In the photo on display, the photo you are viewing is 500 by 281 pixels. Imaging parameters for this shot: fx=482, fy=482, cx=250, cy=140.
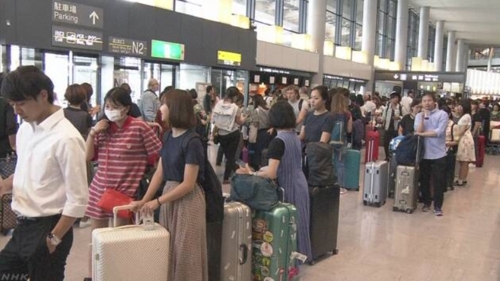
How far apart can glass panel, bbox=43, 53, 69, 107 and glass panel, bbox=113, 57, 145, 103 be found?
123 cm

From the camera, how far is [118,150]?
307cm

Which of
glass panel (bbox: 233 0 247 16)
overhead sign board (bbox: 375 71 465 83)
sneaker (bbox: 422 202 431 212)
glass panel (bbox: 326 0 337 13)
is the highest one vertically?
glass panel (bbox: 326 0 337 13)

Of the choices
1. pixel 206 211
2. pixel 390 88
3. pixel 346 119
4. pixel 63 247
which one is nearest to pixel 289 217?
pixel 206 211

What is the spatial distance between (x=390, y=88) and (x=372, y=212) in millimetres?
20963

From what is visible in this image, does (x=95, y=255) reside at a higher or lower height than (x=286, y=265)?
higher

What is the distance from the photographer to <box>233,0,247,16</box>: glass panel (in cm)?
1534

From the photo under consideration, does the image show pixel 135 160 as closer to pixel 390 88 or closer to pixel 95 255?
pixel 95 255

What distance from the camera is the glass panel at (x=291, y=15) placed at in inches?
701

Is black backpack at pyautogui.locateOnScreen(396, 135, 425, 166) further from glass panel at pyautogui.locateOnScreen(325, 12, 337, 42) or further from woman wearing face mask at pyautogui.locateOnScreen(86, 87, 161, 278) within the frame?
glass panel at pyautogui.locateOnScreen(325, 12, 337, 42)

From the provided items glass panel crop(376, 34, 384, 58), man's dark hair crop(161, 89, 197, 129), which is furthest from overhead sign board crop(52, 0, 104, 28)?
glass panel crop(376, 34, 384, 58)

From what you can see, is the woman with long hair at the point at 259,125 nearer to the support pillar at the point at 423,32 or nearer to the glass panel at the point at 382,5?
the glass panel at the point at 382,5

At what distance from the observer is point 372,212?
639 centimetres

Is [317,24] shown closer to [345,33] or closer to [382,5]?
[345,33]

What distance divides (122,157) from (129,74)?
7707 mm
